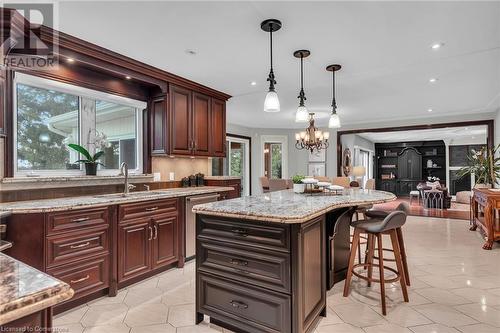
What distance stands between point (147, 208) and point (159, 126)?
1287 mm

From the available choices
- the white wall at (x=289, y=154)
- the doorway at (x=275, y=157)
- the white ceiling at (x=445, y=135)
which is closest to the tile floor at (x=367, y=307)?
the white wall at (x=289, y=154)

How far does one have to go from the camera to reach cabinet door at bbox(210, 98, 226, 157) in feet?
14.6

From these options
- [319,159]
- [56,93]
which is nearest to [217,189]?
[56,93]

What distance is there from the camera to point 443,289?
2742 mm

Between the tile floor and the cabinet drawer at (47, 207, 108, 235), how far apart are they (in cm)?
70

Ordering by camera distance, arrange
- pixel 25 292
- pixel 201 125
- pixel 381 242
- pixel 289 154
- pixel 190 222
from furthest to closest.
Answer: pixel 289 154
pixel 201 125
pixel 190 222
pixel 381 242
pixel 25 292

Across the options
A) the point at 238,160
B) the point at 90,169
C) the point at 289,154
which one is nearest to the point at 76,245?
the point at 90,169

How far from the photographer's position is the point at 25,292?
0.69 metres

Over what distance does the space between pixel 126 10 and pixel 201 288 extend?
2209 mm

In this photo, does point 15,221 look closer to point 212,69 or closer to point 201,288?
point 201,288

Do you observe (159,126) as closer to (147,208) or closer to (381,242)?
(147,208)

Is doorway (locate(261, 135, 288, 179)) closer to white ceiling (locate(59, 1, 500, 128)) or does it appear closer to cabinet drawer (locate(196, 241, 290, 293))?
white ceiling (locate(59, 1, 500, 128))

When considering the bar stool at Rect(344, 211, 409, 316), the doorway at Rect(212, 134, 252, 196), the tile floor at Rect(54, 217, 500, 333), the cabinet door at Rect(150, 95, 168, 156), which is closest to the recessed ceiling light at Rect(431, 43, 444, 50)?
the bar stool at Rect(344, 211, 409, 316)

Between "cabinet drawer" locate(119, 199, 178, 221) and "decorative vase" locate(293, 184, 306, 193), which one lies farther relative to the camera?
"decorative vase" locate(293, 184, 306, 193)
